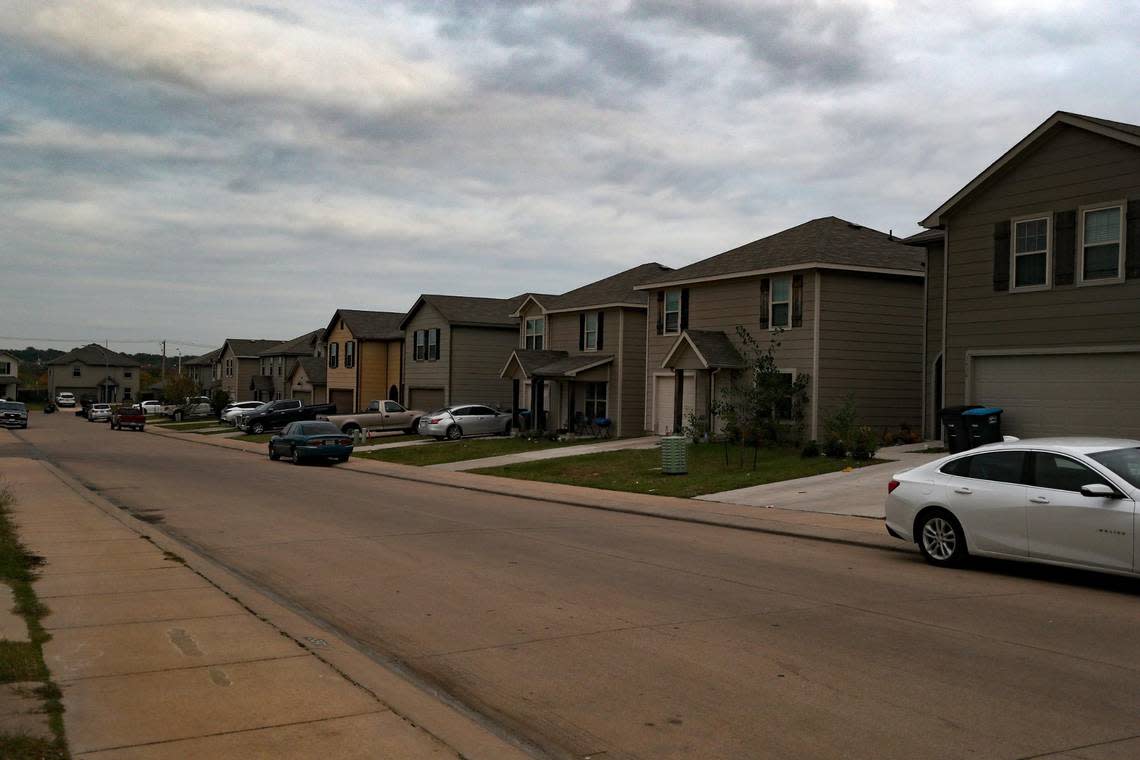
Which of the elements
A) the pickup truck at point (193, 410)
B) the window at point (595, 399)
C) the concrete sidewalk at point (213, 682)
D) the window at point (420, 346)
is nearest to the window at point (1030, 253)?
the concrete sidewalk at point (213, 682)

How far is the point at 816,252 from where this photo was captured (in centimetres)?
2972

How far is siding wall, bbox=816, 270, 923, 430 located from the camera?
29.5 m

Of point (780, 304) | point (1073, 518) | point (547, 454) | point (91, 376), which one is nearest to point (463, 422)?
point (547, 454)

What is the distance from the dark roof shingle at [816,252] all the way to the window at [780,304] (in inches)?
24.5

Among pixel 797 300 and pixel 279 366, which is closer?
pixel 797 300

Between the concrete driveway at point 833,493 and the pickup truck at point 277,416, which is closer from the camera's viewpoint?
the concrete driveway at point 833,493

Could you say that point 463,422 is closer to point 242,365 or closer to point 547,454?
point 547,454

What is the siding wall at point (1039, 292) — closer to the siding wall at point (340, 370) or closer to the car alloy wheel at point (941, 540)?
the car alloy wheel at point (941, 540)

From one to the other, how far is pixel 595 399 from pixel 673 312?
661 cm

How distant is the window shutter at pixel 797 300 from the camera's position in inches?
1179

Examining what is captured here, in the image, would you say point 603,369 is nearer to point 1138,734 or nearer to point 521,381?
point 521,381

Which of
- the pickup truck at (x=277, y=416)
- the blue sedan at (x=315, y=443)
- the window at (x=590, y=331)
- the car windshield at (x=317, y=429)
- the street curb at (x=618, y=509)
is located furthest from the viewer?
the pickup truck at (x=277, y=416)

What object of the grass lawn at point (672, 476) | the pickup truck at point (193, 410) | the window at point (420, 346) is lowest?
the pickup truck at point (193, 410)

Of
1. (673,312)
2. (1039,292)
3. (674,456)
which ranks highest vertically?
(673,312)
